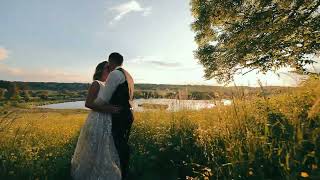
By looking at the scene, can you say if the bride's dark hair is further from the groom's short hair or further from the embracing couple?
the groom's short hair

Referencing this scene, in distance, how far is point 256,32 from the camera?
14.2 meters

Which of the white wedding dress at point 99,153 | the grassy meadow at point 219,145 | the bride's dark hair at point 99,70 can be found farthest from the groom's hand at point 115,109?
the grassy meadow at point 219,145

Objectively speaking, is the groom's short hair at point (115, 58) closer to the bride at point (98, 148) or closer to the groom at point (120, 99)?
the groom at point (120, 99)

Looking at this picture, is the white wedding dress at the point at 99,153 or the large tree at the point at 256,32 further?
the large tree at the point at 256,32

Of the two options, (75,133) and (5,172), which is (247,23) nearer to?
(75,133)

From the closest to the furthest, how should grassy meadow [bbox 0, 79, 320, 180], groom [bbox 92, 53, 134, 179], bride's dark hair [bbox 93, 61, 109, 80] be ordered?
grassy meadow [bbox 0, 79, 320, 180]
groom [bbox 92, 53, 134, 179]
bride's dark hair [bbox 93, 61, 109, 80]

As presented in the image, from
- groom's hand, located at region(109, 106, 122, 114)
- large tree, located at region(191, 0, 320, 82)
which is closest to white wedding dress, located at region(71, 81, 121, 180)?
groom's hand, located at region(109, 106, 122, 114)

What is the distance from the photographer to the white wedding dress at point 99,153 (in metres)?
6.75

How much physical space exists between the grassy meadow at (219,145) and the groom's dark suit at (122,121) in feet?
2.07

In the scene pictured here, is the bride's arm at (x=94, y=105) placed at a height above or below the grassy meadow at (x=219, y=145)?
above

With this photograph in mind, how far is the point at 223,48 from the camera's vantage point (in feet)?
52.8

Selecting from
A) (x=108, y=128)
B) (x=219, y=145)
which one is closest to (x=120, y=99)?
(x=108, y=128)

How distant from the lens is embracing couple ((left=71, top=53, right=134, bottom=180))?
263 inches

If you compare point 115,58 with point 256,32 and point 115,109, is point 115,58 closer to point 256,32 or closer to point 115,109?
point 115,109
